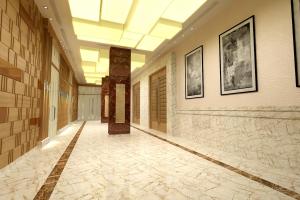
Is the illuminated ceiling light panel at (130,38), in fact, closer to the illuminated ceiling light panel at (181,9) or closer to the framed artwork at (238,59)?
the illuminated ceiling light panel at (181,9)

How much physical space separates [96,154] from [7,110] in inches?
64.8

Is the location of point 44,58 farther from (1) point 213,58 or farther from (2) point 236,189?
(2) point 236,189

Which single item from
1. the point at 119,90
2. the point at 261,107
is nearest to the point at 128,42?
the point at 119,90

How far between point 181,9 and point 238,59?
162 cm

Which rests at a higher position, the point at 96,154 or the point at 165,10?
the point at 165,10

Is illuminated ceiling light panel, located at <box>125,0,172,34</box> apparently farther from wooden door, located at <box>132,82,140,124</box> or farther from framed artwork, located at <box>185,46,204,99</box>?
wooden door, located at <box>132,82,140,124</box>

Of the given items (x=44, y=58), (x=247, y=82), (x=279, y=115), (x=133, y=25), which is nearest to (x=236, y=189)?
(x=279, y=115)

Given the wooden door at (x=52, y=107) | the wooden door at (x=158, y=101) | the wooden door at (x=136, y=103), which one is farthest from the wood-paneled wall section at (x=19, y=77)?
the wooden door at (x=136, y=103)

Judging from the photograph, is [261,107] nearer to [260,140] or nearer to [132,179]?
→ [260,140]

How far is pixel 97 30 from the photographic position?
470 cm

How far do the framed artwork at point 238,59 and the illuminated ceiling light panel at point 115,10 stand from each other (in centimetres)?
225

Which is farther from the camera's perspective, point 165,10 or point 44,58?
point 44,58

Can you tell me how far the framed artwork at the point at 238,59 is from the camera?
3.14 m

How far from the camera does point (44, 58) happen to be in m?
4.35
